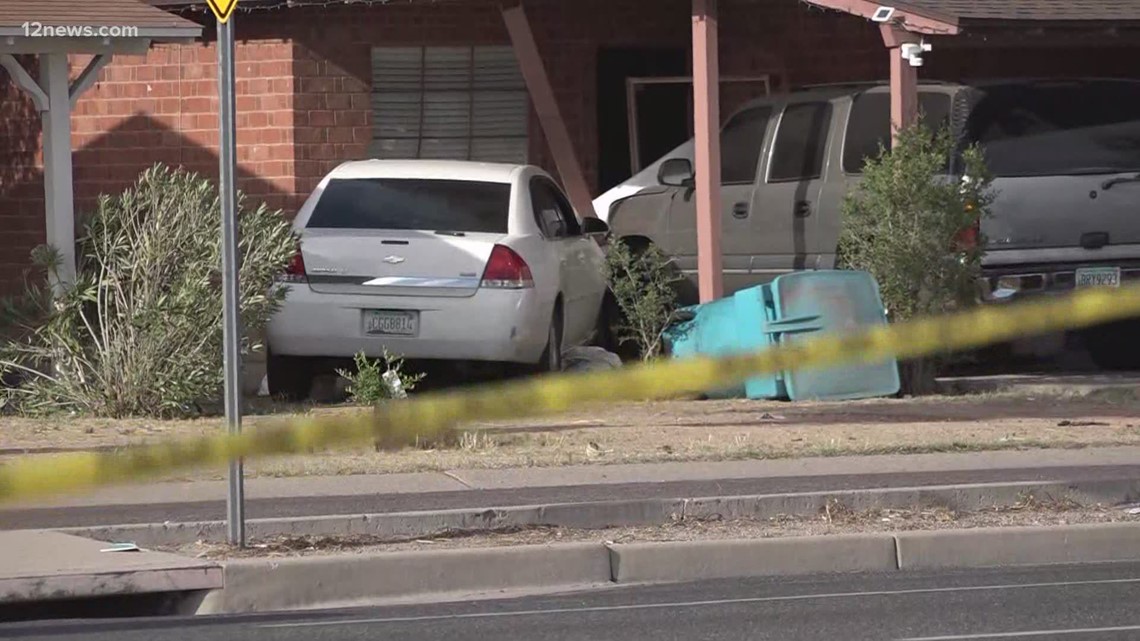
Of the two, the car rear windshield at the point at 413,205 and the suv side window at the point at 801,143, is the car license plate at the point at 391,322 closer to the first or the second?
the car rear windshield at the point at 413,205

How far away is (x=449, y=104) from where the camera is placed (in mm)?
17969

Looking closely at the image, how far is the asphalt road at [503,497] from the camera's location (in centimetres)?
1001

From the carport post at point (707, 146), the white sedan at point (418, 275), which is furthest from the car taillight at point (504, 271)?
the carport post at point (707, 146)

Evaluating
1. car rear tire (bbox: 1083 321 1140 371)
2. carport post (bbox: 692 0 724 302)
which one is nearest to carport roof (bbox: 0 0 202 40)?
carport post (bbox: 692 0 724 302)

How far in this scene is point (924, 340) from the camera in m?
8.38

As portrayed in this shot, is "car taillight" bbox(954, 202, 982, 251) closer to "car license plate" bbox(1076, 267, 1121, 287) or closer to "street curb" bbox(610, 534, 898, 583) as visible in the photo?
"car license plate" bbox(1076, 267, 1121, 287)

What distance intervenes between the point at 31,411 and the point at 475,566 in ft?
17.7

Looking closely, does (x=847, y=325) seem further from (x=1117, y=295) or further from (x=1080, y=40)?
(x=1117, y=295)

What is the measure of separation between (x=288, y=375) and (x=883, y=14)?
4.83m

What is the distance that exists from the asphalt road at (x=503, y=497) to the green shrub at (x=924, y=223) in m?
2.83

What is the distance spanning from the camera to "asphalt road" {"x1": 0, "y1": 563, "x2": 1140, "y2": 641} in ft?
25.2

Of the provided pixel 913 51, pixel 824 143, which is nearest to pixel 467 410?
pixel 913 51

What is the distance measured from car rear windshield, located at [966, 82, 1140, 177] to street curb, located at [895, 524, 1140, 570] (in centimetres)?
507

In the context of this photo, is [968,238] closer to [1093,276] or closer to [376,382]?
[1093,276]
